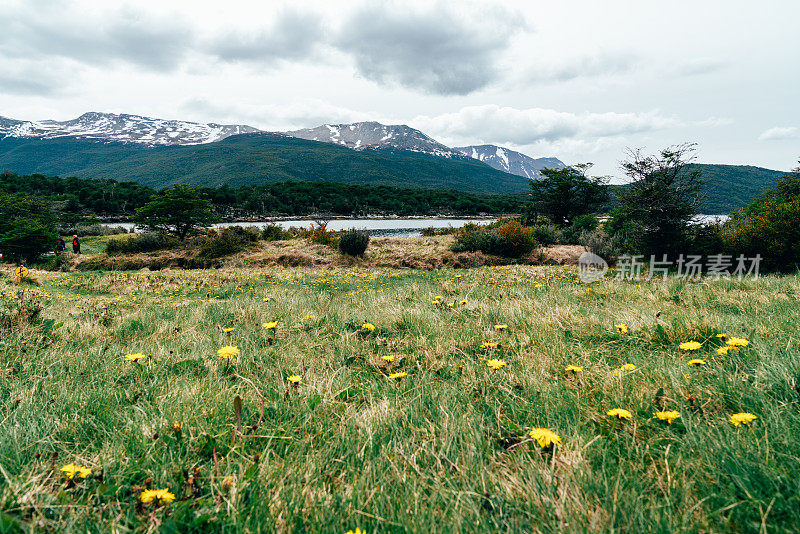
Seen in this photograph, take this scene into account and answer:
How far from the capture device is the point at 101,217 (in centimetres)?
6475

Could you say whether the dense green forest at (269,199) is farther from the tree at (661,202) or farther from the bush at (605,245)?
the tree at (661,202)

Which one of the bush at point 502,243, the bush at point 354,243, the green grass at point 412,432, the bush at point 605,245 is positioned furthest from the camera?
the bush at point 354,243

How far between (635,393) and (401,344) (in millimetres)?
1744

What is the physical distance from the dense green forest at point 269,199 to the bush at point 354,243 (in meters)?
51.9

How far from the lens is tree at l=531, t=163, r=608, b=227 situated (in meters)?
39.8

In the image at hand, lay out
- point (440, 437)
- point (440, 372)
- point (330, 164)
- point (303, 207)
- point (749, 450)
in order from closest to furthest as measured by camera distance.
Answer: point (749, 450) → point (440, 437) → point (440, 372) → point (303, 207) → point (330, 164)

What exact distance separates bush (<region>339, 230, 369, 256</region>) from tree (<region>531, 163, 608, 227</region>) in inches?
1070

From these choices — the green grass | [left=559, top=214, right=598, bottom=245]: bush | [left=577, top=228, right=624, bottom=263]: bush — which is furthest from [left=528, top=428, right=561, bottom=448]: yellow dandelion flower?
[left=559, top=214, right=598, bottom=245]: bush

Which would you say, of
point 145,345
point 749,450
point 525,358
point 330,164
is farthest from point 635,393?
point 330,164

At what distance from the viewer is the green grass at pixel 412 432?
3.60ft

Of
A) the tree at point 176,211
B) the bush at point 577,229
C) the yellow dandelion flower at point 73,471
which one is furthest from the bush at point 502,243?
the yellow dandelion flower at point 73,471

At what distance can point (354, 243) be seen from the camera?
64.6 feet

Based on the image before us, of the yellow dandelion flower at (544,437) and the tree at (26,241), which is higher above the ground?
the yellow dandelion flower at (544,437)

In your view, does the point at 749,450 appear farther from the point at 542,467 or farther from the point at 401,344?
the point at 401,344
